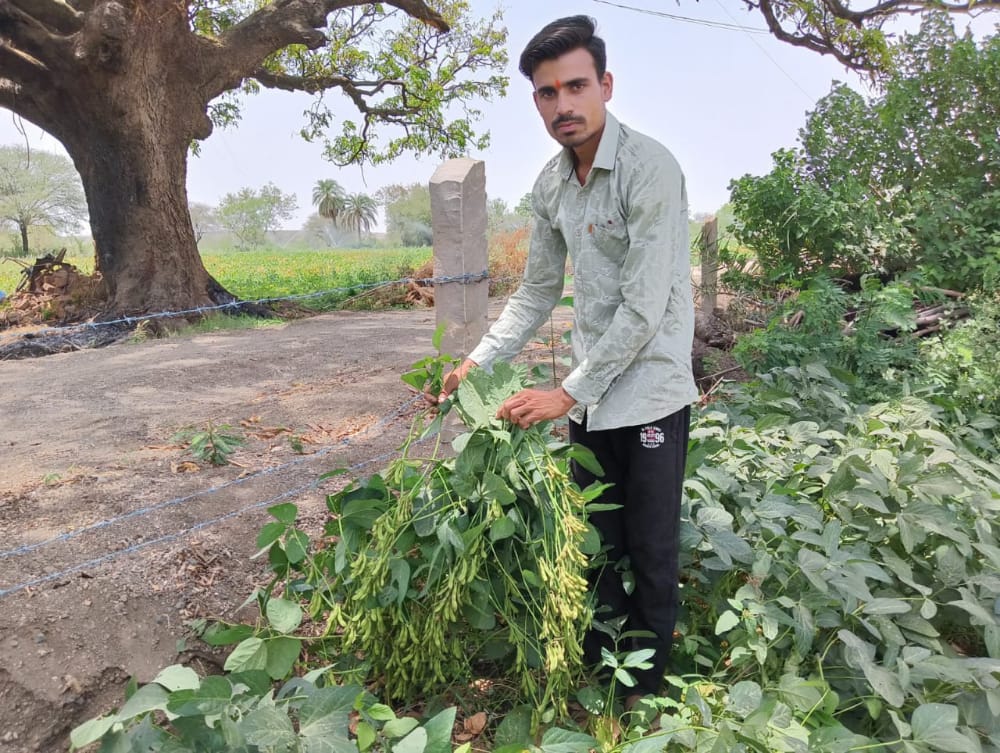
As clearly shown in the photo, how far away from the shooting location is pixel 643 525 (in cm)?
Answer: 189

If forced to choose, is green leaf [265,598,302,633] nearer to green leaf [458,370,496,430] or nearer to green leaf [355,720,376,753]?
green leaf [355,720,376,753]

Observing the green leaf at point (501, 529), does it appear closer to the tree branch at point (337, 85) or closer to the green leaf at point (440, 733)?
the green leaf at point (440, 733)

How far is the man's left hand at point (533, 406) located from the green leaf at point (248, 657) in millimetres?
846

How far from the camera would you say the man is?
5.50ft

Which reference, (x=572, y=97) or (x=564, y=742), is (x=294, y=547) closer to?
(x=564, y=742)

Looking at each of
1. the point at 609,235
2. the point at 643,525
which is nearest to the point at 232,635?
the point at 643,525

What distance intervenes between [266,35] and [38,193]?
50.4 metres

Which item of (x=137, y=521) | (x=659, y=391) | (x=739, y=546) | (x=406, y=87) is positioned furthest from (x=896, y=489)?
(x=406, y=87)

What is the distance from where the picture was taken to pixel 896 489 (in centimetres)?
→ 221

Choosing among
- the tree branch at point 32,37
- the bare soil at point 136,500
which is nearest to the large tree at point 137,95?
the tree branch at point 32,37

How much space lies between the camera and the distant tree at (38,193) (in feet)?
152

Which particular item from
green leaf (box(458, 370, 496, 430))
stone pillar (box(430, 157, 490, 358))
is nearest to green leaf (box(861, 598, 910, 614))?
green leaf (box(458, 370, 496, 430))

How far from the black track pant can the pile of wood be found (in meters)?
9.69

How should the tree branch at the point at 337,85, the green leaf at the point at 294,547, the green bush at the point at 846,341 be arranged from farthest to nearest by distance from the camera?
1. the tree branch at the point at 337,85
2. the green bush at the point at 846,341
3. the green leaf at the point at 294,547
